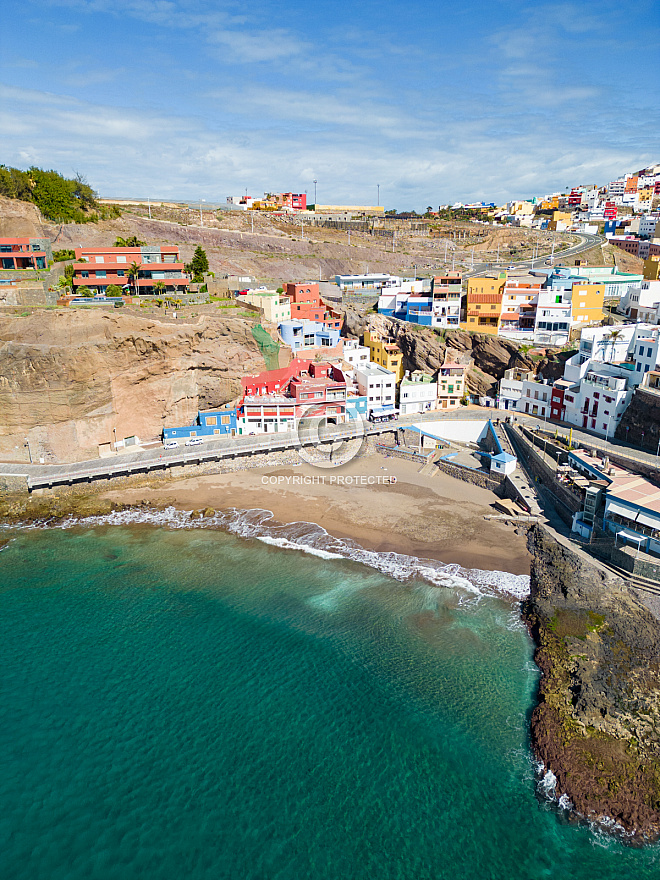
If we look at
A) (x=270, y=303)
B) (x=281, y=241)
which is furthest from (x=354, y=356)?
(x=281, y=241)

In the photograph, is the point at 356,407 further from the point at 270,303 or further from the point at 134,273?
the point at 134,273

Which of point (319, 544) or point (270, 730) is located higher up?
point (319, 544)

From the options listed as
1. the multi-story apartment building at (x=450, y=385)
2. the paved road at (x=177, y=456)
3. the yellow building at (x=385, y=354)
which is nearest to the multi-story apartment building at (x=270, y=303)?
the yellow building at (x=385, y=354)

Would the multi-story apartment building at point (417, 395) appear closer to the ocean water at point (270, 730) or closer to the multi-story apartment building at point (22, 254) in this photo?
the ocean water at point (270, 730)

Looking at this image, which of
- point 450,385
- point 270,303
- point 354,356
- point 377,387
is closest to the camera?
point 377,387

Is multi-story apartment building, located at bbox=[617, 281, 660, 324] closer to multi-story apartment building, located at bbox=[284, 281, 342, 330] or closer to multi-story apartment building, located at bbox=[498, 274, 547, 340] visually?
multi-story apartment building, located at bbox=[498, 274, 547, 340]
